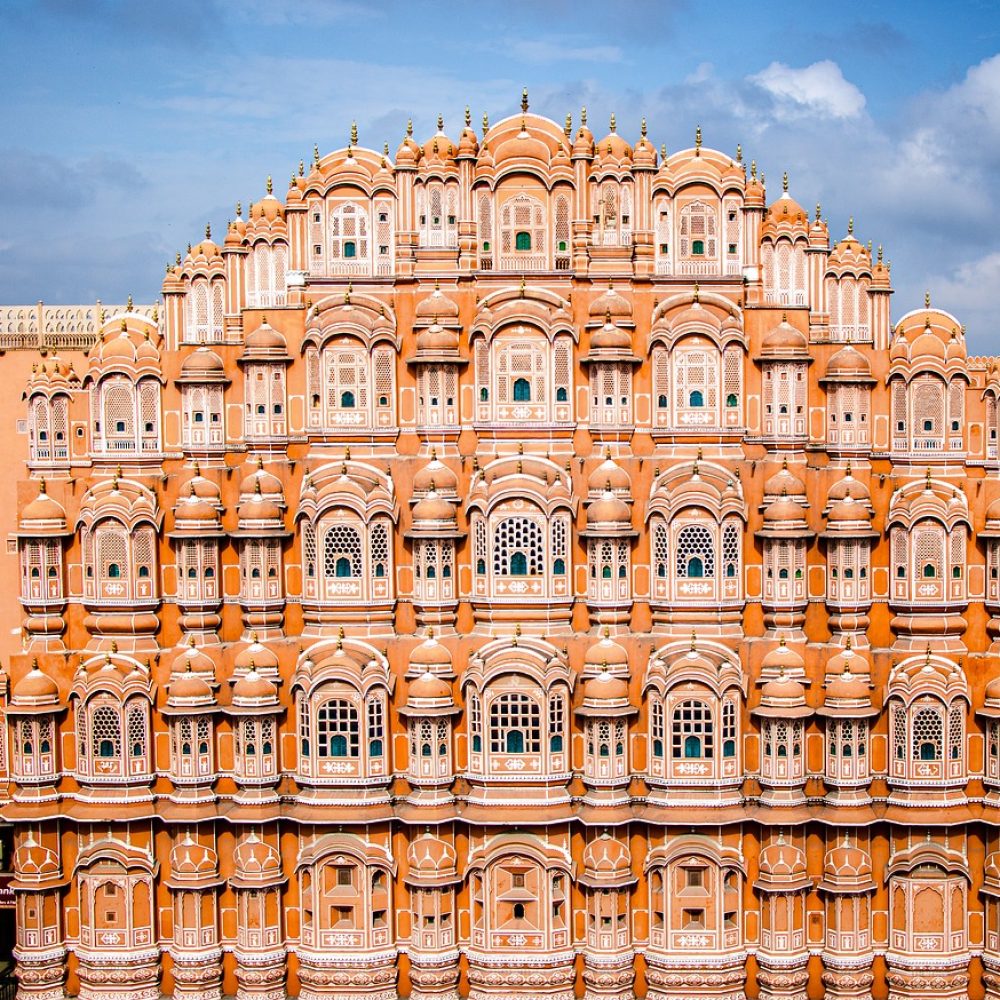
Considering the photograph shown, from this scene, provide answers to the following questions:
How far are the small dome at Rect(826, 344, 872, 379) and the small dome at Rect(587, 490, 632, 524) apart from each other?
7.32 metres

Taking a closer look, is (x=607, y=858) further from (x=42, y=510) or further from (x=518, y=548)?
(x=42, y=510)

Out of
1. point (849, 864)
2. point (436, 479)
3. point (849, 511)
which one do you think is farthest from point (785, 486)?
point (849, 864)

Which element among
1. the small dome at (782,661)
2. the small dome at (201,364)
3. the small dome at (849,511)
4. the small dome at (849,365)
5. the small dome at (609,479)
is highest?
the small dome at (201,364)

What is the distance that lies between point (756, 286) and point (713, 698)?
478 inches

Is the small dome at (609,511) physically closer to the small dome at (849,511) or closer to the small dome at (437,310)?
the small dome at (849,511)

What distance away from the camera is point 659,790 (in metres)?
35.1

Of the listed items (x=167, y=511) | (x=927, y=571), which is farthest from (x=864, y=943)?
(x=167, y=511)

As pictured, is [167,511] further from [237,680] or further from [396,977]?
[396,977]

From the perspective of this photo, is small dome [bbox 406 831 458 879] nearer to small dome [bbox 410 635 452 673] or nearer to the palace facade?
the palace facade

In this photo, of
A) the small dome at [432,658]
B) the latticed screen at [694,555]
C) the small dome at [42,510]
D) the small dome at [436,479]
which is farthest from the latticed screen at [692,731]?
the small dome at [42,510]

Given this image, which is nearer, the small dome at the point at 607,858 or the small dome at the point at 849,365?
the small dome at the point at 607,858

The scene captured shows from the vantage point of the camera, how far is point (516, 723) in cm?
3500

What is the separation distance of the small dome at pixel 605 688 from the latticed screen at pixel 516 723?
157 centimetres

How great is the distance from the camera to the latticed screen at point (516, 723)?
1374 inches
